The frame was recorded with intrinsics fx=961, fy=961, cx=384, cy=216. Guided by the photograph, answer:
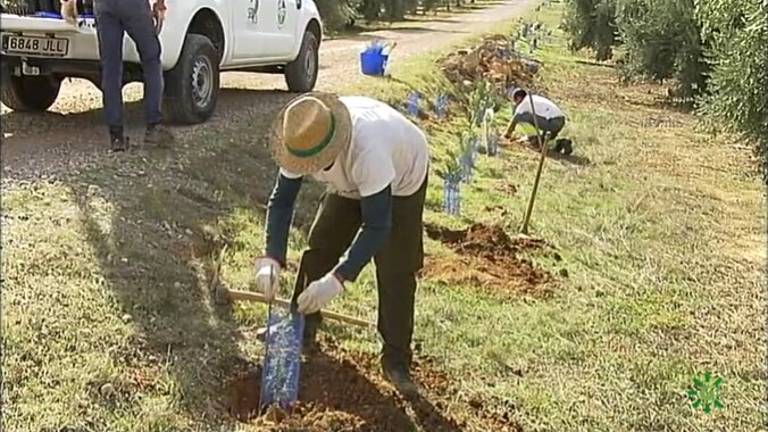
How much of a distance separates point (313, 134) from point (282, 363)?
108 cm

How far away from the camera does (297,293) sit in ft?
13.9

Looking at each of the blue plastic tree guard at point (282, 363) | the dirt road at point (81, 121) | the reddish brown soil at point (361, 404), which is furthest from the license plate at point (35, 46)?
the blue plastic tree guard at point (282, 363)

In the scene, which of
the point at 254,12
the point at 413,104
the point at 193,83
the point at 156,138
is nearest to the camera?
the point at 156,138

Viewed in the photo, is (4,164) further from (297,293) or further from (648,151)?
(648,151)

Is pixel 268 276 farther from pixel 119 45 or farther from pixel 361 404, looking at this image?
pixel 119 45

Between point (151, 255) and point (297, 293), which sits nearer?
point (297, 293)

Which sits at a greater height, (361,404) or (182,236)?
(182,236)

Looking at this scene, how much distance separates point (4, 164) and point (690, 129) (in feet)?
42.7

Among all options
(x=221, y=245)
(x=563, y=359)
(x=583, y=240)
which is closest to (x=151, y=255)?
(x=221, y=245)

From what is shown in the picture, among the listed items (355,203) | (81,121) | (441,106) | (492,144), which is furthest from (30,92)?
(441,106)

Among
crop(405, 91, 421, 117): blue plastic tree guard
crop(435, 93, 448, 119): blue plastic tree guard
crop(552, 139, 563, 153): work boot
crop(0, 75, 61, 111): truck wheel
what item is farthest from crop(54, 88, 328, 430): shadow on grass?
crop(552, 139, 563, 153): work boot

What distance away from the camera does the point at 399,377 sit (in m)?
4.34

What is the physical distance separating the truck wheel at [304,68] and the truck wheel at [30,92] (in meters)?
2.99

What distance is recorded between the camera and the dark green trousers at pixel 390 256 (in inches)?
161
